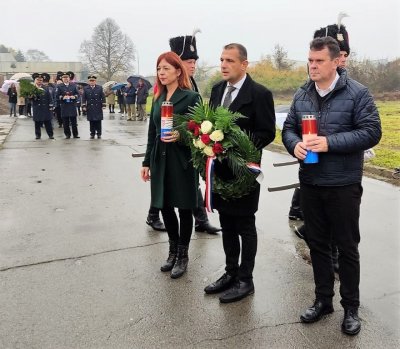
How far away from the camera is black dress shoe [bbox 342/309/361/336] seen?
119 inches

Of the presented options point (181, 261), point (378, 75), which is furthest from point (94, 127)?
point (378, 75)

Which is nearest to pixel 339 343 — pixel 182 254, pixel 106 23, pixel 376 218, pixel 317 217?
pixel 317 217

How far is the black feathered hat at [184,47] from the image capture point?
201 inches

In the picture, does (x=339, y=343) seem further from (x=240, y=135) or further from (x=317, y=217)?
(x=240, y=135)

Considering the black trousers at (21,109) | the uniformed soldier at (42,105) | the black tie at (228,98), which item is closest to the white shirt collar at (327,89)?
the black tie at (228,98)

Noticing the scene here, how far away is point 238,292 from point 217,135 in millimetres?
1295

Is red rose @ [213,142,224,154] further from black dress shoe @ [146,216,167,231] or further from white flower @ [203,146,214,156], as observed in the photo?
black dress shoe @ [146,216,167,231]

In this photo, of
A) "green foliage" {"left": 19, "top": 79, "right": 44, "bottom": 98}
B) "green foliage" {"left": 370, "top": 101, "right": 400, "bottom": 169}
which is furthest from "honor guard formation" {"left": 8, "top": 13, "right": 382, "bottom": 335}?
"green foliage" {"left": 19, "top": 79, "right": 44, "bottom": 98}

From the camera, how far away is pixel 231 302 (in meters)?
3.50

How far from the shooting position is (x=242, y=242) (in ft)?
11.7

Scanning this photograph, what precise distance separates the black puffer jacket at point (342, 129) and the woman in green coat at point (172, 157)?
1091 mm

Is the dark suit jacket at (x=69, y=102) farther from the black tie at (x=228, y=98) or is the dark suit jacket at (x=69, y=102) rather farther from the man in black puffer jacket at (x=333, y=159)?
the man in black puffer jacket at (x=333, y=159)

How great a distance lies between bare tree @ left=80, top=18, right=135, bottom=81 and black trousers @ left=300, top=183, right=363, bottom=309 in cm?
5359

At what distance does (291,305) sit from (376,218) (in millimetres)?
2679
